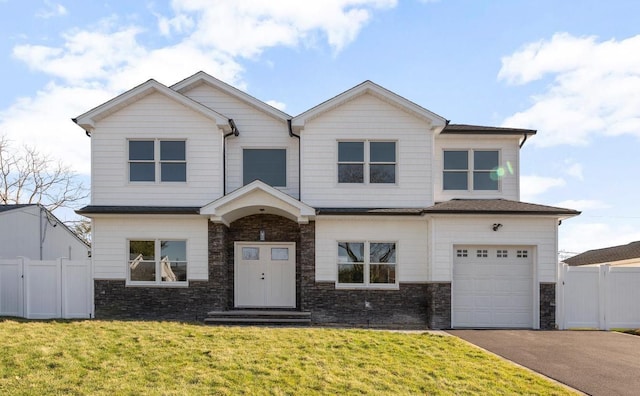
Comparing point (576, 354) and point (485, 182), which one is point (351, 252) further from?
point (576, 354)

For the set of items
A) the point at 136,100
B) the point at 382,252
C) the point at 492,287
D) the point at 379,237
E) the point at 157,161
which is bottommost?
the point at 492,287

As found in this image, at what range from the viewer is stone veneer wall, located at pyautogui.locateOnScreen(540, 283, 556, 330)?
12.1 m

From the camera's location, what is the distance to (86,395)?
19.5 ft

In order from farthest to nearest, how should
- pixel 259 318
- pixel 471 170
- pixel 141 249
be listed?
pixel 471 170 → pixel 141 249 → pixel 259 318

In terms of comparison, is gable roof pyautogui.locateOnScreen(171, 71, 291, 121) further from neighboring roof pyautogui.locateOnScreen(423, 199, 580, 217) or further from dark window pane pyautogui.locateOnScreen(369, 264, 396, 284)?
neighboring roof pyautogui.locateOnScreen(423, 199, 580, 217)

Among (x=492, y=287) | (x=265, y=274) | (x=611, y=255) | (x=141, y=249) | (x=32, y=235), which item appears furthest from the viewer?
(x=611, y=255)

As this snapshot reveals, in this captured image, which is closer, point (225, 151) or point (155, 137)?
point (155, 137)

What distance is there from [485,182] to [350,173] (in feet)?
15.8

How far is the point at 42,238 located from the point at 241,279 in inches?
481

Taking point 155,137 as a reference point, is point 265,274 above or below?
below

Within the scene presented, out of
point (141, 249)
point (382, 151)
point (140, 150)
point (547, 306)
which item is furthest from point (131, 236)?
point (547, 306)

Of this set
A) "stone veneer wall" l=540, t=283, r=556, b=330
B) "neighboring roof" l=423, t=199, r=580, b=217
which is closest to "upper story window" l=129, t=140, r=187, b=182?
"neighboring roof" l=423, t=199, r=580, b=217

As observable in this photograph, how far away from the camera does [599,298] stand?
1241 centimetres

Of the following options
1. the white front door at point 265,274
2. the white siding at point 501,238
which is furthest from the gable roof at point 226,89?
the white siding at point 501,238
